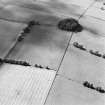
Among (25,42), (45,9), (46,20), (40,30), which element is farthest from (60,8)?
(25,42)

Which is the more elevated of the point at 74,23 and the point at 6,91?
the point at 74,23

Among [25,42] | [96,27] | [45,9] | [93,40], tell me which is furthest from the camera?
[45,9]

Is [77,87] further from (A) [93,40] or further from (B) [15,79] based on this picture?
(A) [93,40]

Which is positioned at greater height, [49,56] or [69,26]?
[69,26]

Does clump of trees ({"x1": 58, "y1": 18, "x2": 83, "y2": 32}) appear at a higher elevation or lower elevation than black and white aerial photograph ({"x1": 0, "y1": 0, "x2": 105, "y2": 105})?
higher

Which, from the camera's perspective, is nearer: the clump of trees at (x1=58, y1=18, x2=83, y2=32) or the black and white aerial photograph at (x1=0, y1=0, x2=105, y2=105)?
the black and white aerial photograph at (x1=0, y1=0, x2=105, y2=105)

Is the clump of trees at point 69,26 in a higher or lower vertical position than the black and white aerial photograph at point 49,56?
higher

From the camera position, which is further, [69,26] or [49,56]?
[69,26]

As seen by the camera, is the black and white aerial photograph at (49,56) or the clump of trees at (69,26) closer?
the black and white aerial photograph at (49,56)
